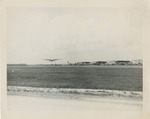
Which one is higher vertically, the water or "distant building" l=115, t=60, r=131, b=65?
"distant building" l=115, t=60, r=131, b=65

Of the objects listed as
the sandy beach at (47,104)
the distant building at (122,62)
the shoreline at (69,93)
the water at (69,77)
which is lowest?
the sandy beach at (47,104)

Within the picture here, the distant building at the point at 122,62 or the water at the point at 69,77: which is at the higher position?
the distant building at the point at 122,62

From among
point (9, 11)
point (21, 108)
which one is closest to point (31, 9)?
point (9, 11)

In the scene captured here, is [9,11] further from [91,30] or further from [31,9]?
[91,30]

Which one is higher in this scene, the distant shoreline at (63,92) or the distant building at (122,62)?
the distant building at (122,62)

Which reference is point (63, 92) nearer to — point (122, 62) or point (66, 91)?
point (66, 91)

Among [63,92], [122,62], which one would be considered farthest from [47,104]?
[122,62]

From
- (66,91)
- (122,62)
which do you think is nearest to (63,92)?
(66,91)

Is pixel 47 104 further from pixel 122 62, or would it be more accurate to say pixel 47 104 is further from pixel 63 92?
pixel 122 62
